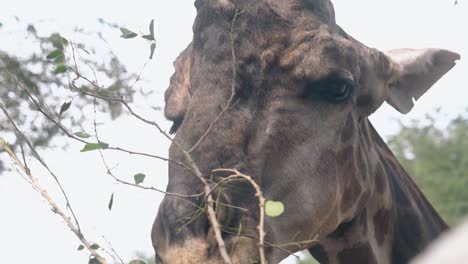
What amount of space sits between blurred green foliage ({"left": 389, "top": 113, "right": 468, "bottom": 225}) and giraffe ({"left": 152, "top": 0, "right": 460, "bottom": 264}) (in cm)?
833

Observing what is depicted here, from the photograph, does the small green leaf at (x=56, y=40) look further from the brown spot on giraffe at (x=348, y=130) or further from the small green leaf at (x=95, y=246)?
the brown spot on giraffe at (x=348, y=130)

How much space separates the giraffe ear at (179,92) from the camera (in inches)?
162

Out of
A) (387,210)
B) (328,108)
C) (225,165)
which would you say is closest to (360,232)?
(387,210)

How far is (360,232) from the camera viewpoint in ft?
14.9

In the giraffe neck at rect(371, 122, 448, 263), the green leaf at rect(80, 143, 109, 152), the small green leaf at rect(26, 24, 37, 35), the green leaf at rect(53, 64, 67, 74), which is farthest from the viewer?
the giraffe neck at rect(371, 122, 448, 263)

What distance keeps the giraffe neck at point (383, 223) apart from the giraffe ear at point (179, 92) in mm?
1249

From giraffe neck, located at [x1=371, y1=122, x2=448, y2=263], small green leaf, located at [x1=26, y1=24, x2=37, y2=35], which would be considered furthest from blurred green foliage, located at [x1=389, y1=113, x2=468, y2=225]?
small green leaf, located at [x1=26, y1=24, x2=37, y2=35]

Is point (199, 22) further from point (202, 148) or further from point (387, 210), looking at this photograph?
point (387, 210)

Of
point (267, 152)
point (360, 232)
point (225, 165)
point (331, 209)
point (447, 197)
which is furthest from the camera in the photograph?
point (447, 197)

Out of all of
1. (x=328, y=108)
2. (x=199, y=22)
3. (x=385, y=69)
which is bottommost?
(x=328, y=108)

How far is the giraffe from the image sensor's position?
3.21 meters

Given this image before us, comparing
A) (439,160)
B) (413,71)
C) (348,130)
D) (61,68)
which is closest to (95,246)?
(61,68)

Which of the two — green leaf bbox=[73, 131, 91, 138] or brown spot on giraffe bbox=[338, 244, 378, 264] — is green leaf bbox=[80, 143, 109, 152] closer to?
green leaf bbox=[73, 131, 91, 138]

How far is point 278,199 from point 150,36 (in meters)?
1.25
